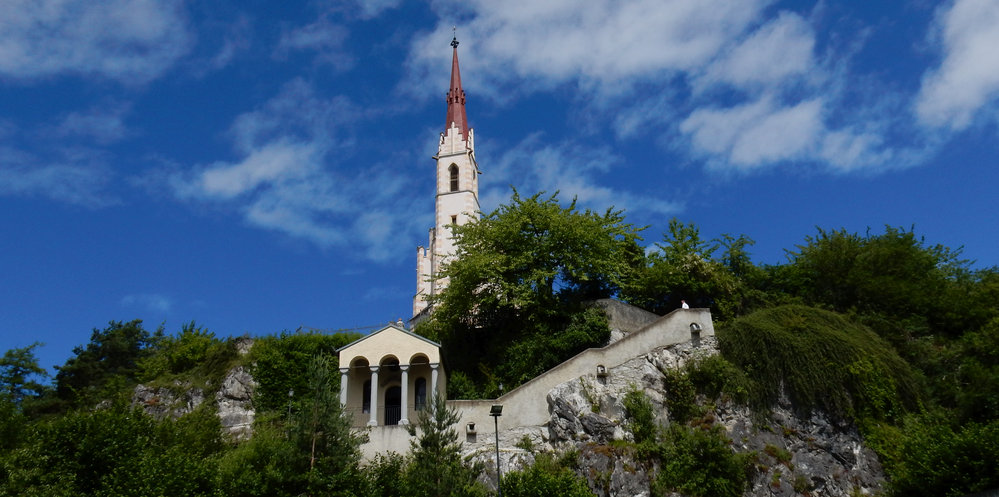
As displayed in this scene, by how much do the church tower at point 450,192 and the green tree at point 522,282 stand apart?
10.3 meters

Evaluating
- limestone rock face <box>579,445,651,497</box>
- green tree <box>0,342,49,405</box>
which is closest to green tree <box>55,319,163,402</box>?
green tree <box>0,342,49,405</box>

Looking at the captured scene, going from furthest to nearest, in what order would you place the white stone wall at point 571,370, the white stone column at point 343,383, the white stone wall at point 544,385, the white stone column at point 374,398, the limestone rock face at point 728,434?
1. the white stone column at point 343,383
2. the white stone column at point 374,398
3. the white stone wall at point 571,370
4. the white stone wall at point 544,385
5. the limestone rock face at point 728,434

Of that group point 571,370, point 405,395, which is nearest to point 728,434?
point 571,370

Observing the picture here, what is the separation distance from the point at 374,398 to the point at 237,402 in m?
6.51

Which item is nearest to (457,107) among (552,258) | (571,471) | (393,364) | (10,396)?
(552,258)

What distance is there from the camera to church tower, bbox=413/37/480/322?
44.6 m

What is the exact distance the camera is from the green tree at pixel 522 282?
29.6m

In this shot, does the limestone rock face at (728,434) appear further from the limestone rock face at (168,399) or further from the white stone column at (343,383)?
the limestone rock face at (168,399)

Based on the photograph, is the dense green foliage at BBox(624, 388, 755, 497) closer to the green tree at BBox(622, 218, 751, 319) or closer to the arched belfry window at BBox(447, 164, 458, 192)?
the green tree at BBox(622, 218, 751, 319)

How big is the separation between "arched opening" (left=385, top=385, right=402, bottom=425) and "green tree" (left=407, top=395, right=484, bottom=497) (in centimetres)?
728

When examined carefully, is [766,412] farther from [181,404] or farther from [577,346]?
[181,404]

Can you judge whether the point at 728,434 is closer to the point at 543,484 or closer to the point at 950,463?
the point at 950,463

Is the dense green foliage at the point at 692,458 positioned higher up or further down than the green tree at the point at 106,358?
further down

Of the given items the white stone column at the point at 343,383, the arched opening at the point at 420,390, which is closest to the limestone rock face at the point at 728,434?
the arched opening at the point at 420,390
